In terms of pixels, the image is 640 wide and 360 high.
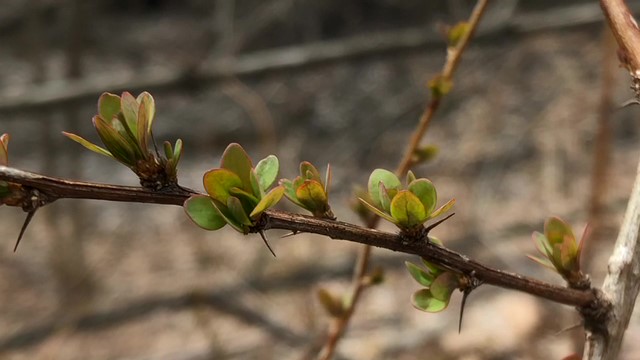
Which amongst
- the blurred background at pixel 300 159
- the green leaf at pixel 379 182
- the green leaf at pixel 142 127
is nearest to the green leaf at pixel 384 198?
the green leaf at pixel 379 182

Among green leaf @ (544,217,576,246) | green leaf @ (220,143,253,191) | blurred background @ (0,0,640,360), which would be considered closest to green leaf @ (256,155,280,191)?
green leaf @ (220,143,253,191)

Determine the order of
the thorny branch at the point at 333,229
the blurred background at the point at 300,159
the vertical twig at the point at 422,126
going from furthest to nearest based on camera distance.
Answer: the blurred background at the point at 300,159 → the vertical twig at the point at 422,126 → the thorny branch at the point at 333,229

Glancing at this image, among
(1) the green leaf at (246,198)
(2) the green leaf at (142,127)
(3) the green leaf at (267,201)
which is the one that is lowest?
(3) the green leaf at (267,201)

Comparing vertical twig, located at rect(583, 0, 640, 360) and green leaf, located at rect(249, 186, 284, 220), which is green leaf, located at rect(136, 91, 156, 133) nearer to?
green leaf, located at rect(249, 186, 284, 220)

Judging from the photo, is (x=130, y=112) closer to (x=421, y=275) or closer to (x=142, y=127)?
(x=142, y=127)

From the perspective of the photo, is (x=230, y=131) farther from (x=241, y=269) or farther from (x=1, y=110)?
(x=1, y=110)

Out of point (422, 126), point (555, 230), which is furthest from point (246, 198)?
point (422, 126)

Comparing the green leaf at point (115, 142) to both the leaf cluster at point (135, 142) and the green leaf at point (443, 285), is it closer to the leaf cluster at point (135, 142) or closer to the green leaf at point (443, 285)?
the leaf cluster at point (135, 142)

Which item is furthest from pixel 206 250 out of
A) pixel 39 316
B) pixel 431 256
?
pixel 431 256
